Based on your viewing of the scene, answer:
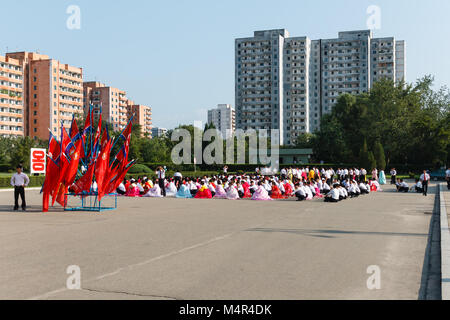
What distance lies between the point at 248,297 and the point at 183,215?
414 inches

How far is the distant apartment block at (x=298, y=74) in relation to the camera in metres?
127

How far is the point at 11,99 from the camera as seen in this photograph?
10106 cm

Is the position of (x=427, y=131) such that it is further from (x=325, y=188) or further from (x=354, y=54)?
(x=354, y=54)

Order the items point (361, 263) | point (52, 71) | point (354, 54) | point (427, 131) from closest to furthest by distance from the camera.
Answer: point (361, 263)
point (427, 131)
point (52, 71)
point (354, 54)

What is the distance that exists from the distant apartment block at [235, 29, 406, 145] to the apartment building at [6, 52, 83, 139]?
49.5 meters

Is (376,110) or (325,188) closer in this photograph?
(325,188)

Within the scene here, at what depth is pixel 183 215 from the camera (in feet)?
53.2

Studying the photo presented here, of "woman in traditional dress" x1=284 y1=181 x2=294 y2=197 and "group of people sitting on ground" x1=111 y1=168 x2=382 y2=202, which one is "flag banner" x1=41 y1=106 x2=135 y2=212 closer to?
"group of people sitting on ground" x1=111 y1=168 x2=382 y2=202

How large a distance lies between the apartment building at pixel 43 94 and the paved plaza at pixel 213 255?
97.5m

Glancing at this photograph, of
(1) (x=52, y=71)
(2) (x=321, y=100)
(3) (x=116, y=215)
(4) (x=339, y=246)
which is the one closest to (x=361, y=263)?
(4) (x=339, y=246)

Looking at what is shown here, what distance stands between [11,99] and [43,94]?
7645 mm

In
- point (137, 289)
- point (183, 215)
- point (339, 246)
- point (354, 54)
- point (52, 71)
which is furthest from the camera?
point (354, 54)

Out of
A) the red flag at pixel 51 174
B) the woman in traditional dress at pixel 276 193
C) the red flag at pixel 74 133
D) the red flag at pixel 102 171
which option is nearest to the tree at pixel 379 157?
the woman in traditional dress at pixel 276 193

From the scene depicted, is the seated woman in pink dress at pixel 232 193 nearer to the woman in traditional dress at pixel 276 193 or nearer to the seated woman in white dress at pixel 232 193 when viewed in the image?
the seated woman in white dress at pixel 232 193
